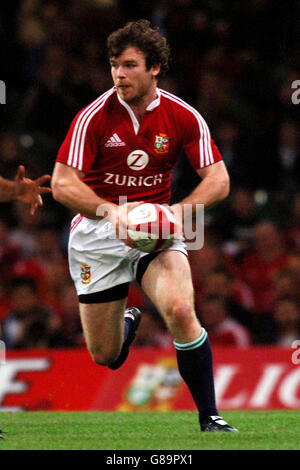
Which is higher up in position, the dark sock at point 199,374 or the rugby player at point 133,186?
the rugby player at point 133,186

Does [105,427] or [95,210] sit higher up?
[95,210]

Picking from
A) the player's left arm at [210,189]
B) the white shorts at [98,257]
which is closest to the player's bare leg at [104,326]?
the white shorts at [98,257]

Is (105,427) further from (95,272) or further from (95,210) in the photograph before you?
(95,210)

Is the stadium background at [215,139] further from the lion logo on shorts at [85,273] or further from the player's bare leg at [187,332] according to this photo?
the player's bare leg at [187,332]

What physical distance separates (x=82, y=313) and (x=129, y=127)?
1.34 metres

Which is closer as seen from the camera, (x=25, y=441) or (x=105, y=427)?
(x=25, y=441)

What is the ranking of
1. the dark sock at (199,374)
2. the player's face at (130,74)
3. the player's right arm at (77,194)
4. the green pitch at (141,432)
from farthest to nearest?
1. the player's face at (130,74)
2. the player's right arm at (77,194)
3. the dark sock at (199,374)
4. the green pitch at (141,432)

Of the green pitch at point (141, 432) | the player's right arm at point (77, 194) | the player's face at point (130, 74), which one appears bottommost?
the green pitch at point (141, 432)

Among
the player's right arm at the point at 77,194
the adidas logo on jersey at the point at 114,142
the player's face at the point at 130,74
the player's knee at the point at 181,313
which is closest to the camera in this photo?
the player's knee at the point at 181,313

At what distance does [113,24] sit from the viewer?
14.1 m

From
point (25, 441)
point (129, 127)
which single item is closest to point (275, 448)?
point (25, 441)

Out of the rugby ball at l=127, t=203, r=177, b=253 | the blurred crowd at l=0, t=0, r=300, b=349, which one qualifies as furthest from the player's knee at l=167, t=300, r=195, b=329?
the blurred crowd at l=0, t=0, r=300, b=349

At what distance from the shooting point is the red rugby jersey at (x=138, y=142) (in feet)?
22.1

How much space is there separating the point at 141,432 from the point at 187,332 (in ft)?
2.33
